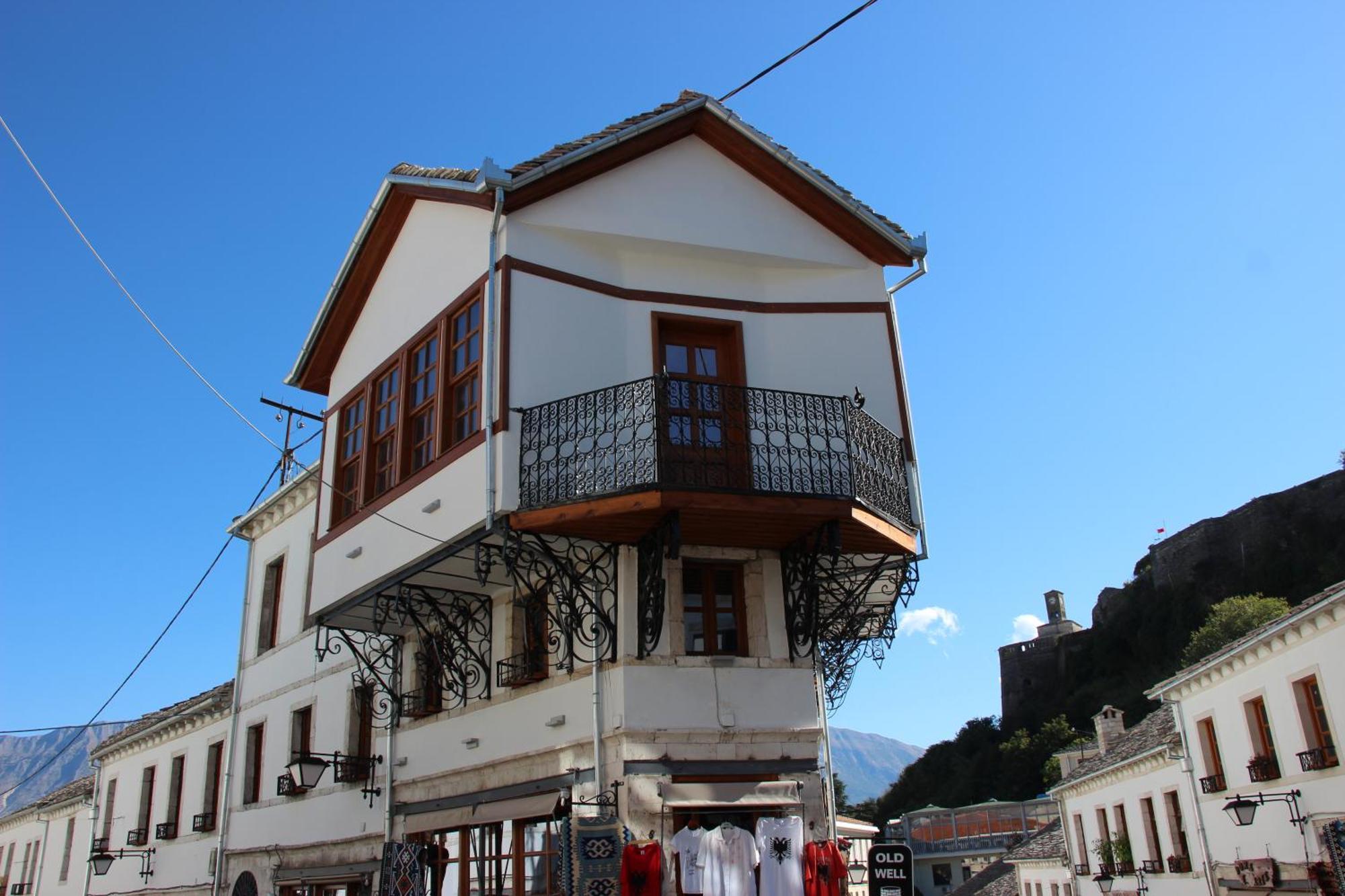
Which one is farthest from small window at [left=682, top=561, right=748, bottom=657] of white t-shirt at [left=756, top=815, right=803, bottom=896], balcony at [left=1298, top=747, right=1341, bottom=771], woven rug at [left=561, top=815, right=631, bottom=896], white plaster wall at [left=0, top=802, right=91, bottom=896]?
white plaster wall at [left=0, top=802, right=91, bottom=896]

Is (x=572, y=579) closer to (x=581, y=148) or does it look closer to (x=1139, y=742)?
(x=581, y=148)

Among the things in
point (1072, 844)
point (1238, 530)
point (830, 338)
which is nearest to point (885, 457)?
point (830, 338)

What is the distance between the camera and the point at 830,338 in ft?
42.8

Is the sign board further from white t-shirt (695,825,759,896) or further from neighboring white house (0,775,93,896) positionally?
neighboring white house (0,775,93,896)

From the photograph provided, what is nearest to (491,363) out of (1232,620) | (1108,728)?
(1108,728)

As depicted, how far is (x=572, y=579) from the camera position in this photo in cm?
1123

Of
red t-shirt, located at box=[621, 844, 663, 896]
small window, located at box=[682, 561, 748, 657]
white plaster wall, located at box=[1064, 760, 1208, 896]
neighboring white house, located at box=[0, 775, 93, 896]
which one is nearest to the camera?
red t-shirt, located at box=[621, 844, 663, 896]

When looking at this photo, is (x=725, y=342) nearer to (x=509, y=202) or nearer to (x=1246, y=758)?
(x=509, y=202)

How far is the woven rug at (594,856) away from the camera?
997 centimetres

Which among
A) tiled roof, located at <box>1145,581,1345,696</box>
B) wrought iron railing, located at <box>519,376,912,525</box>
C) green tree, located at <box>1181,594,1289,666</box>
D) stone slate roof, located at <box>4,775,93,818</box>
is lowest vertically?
stone slate roof, located at <box>4,775,93,818</box>

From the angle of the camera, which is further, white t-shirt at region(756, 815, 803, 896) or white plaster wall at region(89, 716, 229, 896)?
white plaster wall at region(89, 716, 229, 896)

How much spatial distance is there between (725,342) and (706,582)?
289 cm

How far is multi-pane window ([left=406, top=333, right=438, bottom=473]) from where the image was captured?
13156 mm

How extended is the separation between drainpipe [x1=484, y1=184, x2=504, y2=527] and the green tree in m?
55.2
